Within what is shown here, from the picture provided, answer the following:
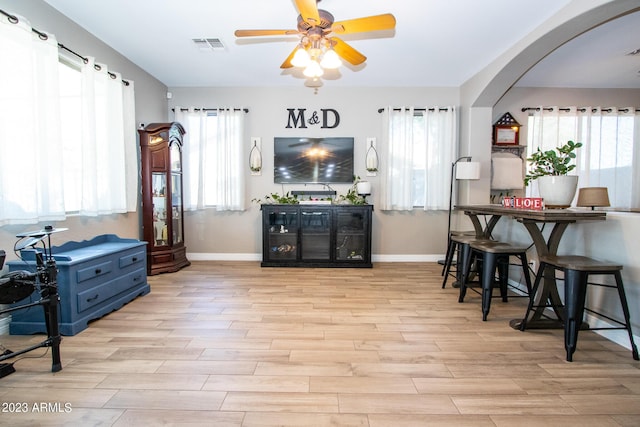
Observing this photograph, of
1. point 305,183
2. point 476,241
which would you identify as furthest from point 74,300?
point 476,241

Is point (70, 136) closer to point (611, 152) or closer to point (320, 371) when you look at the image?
point (320, 371)

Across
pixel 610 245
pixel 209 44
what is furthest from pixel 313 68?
pixel 610 245

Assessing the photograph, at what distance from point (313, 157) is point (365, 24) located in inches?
99.4

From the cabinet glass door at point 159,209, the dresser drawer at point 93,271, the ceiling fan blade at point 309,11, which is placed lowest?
the dresser drawer at point 93,271

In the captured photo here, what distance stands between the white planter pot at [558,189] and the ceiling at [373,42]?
64.4 inches

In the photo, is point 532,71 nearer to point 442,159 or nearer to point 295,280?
point 442,159

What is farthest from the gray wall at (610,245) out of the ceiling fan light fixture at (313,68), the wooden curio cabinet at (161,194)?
the wooden curio cabinet at (161,194)

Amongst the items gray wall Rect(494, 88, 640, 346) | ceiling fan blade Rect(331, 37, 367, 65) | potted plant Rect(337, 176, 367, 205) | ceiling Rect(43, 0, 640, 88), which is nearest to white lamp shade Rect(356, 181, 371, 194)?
potted plant Rect(337, 176, 367, 205)

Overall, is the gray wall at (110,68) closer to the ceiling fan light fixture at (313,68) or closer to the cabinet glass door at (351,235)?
the ceiling fan light fixture at (313,68)

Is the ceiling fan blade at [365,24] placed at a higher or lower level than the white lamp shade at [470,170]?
higher

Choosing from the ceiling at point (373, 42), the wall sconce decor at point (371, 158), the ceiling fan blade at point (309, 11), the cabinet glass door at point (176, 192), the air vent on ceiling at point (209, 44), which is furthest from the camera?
the wall sconce decor at point (371, 158)

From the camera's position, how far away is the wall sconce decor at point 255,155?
15.4 feet

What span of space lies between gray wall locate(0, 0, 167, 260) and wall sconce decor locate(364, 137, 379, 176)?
10.6 ft

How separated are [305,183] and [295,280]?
1.65m
